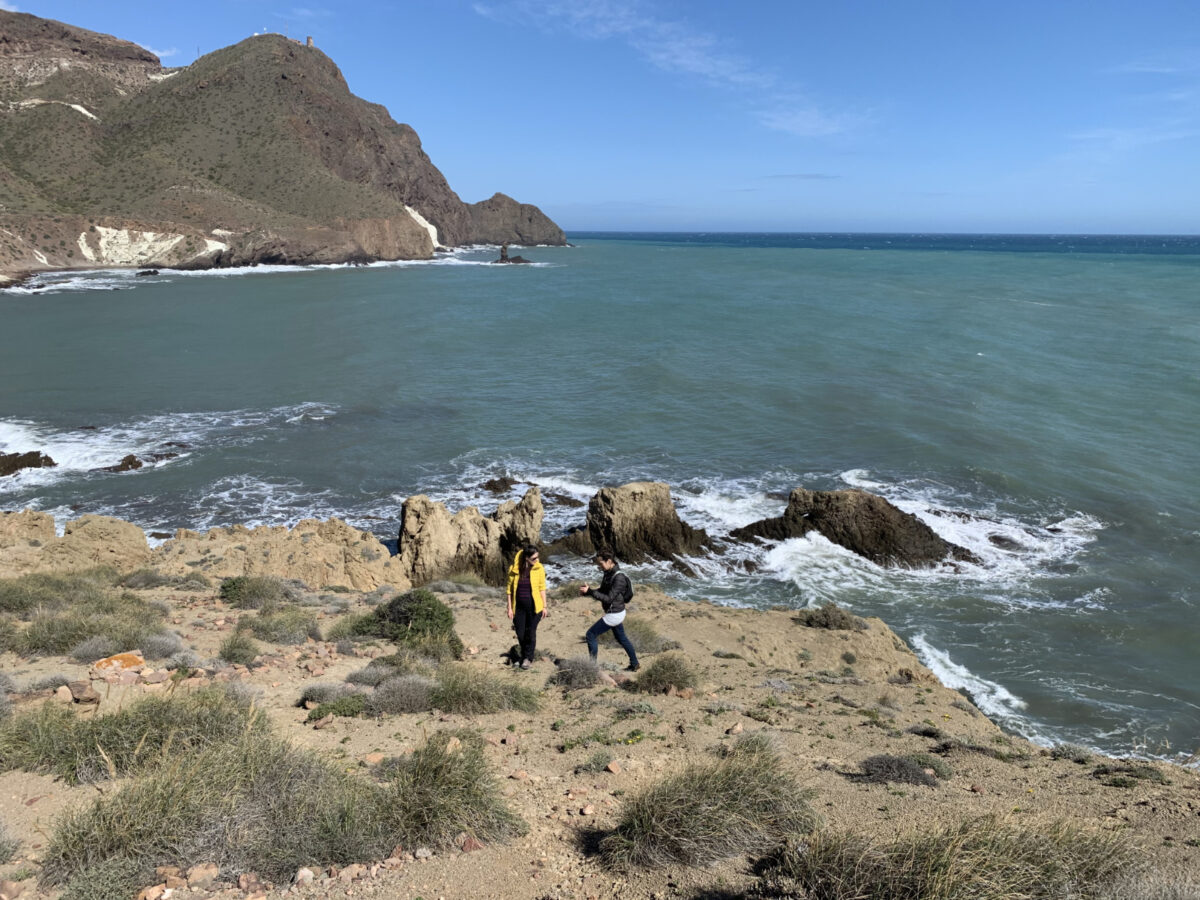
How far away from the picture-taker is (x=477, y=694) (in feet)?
25.2

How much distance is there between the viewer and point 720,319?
5125 cm

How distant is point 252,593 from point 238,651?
331cm

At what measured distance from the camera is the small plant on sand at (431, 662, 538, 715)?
7605 millimetres

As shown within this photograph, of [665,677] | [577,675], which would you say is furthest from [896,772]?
[577,675]

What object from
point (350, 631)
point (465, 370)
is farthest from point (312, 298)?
point (350, 631)

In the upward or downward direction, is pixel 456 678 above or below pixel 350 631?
above

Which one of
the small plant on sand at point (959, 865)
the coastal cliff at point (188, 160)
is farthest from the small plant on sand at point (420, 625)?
the coastal cliff at point (188, 160)

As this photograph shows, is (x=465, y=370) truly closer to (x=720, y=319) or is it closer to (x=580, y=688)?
(x=720, y=319)

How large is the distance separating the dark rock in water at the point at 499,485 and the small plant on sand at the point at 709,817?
51.8 ft

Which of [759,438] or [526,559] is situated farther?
[759,438]

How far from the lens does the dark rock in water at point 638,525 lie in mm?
17422

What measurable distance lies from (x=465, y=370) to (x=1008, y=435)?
23.3 m

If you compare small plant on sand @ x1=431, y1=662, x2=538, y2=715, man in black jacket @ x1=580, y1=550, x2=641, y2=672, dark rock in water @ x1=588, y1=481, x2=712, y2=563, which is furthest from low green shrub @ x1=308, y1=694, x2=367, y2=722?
dark rock in water @ x1=588, y1=481, x2=712, y2=563

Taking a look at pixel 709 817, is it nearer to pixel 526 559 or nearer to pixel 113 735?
pixel 526 559
